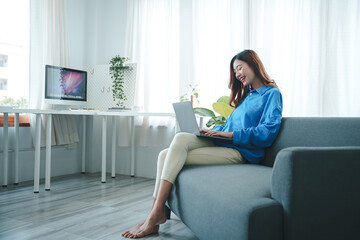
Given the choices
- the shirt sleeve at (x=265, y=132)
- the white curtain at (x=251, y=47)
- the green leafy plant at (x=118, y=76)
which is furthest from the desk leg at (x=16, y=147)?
the shirt sleeve at (x=265, y=132)

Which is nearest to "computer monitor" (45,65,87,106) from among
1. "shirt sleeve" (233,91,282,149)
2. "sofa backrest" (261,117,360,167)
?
"shirt sleeve" (233,91,282,149)

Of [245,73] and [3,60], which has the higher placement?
[3,60]

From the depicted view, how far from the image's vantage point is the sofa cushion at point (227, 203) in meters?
1.02

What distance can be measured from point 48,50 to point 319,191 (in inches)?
122

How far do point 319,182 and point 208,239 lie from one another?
463 mm

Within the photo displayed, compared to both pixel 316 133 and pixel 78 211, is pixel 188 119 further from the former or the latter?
pixel 78 211

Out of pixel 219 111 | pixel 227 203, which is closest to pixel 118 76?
pixel 219 111

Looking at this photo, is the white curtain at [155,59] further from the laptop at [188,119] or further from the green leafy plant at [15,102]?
the laptop at [188,119]

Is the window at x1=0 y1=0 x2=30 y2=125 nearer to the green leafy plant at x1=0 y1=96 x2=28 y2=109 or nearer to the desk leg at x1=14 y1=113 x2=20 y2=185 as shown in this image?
the green leafy plant at x1=0 y1=96 x2=28 y2=109

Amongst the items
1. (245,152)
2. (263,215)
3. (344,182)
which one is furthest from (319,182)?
(245,152)

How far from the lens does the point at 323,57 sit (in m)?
2.76

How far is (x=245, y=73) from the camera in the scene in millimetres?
2047

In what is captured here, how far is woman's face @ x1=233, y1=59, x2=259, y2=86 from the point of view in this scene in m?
2.04

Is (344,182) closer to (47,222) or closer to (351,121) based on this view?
(351,121)
